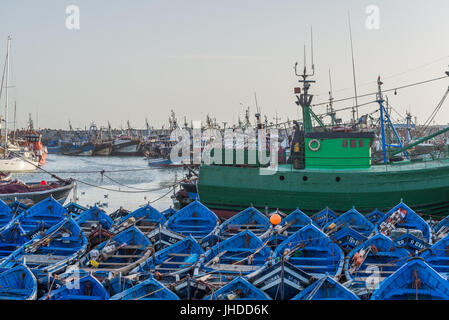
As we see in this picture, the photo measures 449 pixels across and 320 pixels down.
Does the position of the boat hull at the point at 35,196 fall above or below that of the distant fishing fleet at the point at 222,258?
above

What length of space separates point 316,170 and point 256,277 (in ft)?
41.3

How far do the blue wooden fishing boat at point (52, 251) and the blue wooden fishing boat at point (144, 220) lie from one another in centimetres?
246

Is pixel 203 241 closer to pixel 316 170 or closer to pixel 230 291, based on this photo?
pixel 230 291

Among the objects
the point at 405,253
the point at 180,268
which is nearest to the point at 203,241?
the point at 180,268

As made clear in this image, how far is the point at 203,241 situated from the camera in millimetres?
16094

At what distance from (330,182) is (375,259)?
8512mm

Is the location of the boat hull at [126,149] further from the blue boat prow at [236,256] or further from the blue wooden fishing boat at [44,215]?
the blue boat prow at [236,256]

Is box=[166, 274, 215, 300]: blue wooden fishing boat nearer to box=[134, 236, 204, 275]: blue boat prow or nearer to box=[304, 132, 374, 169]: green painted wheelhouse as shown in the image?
box=[134, 236, 204, 275]: blue boat prow

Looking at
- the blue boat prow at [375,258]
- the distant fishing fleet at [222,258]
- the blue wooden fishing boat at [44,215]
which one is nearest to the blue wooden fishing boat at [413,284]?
the distant fishing fleet at [222,258]

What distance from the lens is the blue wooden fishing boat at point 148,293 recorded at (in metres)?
9.95

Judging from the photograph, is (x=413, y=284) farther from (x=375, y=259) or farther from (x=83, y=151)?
Answer: (x=83, y=151)

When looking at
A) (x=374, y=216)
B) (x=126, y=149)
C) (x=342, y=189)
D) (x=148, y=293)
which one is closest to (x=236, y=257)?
(x=148, y=293)

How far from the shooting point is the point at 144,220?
19703 millimetres

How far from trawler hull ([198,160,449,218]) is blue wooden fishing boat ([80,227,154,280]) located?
330 inches
